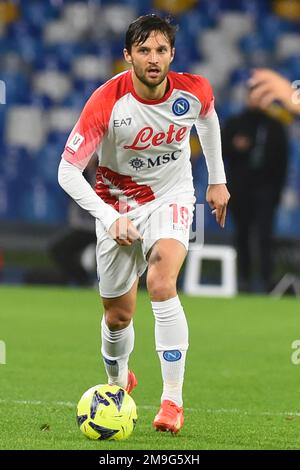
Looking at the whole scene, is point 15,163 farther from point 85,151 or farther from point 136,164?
point 85,151

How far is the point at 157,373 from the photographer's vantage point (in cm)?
847

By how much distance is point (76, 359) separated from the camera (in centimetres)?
910

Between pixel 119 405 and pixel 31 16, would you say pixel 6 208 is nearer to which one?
pixel 31 16

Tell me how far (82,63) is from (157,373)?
1075 cm

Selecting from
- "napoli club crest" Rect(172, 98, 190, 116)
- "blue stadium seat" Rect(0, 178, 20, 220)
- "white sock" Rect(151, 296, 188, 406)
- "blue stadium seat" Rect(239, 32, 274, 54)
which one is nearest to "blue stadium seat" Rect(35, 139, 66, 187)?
"blue stadium seat" Rect(0, 178, 20, 220)

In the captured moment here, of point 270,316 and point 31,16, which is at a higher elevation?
point 31,16

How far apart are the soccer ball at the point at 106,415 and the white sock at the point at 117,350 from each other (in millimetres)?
863

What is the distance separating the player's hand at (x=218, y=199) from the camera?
21.1 feet

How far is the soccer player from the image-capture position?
5.93 m

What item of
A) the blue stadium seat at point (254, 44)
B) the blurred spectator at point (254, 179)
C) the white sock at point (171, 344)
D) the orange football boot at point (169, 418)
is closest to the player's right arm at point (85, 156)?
the white sock at point (171, 344)

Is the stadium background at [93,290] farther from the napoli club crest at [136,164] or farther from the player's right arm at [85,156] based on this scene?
the napoli club crest at [136,164]

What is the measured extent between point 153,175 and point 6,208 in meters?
11.1

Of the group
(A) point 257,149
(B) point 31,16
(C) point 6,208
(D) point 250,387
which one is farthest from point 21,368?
(B) point 31,16

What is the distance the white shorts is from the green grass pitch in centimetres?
76
